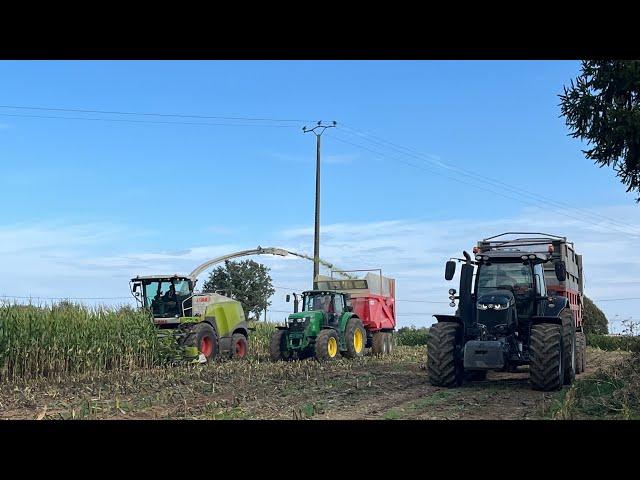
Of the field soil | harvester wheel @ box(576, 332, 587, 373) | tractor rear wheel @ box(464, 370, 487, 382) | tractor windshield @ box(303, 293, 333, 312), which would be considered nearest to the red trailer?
tractor windshield @ box(303, 293, 333, 312)

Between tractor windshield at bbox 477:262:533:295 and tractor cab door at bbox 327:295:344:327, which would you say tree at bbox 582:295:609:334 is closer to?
tractor cab door at bbox 327:295:344:327

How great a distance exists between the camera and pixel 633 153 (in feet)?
45.6

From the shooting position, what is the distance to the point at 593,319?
35.1 meters

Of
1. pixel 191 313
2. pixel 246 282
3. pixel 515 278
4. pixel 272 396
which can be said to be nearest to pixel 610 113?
pixel 515 278

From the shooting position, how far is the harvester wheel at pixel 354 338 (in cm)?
2003

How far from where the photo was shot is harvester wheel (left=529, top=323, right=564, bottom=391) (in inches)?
445

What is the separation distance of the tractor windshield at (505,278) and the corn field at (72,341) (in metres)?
9.35

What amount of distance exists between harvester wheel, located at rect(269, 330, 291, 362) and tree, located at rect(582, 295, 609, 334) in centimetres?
1987

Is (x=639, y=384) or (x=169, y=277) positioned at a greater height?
(x=169, y=277)

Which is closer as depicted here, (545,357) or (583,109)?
(545,357)
